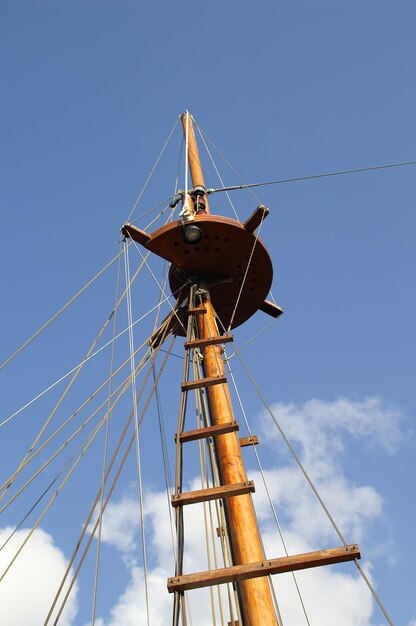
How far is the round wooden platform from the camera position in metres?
8.92

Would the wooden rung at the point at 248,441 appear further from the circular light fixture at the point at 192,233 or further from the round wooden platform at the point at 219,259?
the circular light fixture at the point at 192,233

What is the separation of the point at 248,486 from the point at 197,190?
6.81m

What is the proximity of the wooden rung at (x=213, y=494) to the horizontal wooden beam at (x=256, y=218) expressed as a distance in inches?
177

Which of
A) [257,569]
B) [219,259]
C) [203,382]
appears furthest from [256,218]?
[257,569]

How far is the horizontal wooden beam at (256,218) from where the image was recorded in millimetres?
8703

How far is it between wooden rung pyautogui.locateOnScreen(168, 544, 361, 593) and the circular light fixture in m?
5.34

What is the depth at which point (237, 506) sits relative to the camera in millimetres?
5688

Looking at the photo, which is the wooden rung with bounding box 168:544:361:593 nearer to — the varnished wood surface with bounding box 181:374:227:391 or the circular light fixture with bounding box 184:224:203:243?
the varnished wood surface with bounding box 181:374:227:391

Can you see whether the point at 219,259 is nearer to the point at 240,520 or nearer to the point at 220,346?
→ the point at 220,346

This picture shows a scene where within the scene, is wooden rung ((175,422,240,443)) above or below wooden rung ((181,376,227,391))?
below

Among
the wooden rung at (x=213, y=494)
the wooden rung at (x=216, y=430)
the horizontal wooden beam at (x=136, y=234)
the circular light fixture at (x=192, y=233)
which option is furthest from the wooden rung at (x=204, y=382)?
the horizontal wooden beam at (x=136, y=234)

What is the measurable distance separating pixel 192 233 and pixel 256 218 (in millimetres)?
969

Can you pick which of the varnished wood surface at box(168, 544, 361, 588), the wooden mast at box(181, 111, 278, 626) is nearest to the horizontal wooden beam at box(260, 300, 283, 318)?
the wooden mast at box(181, 111, 278, 626)

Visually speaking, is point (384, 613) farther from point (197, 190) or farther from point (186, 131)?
point (186, 131)
